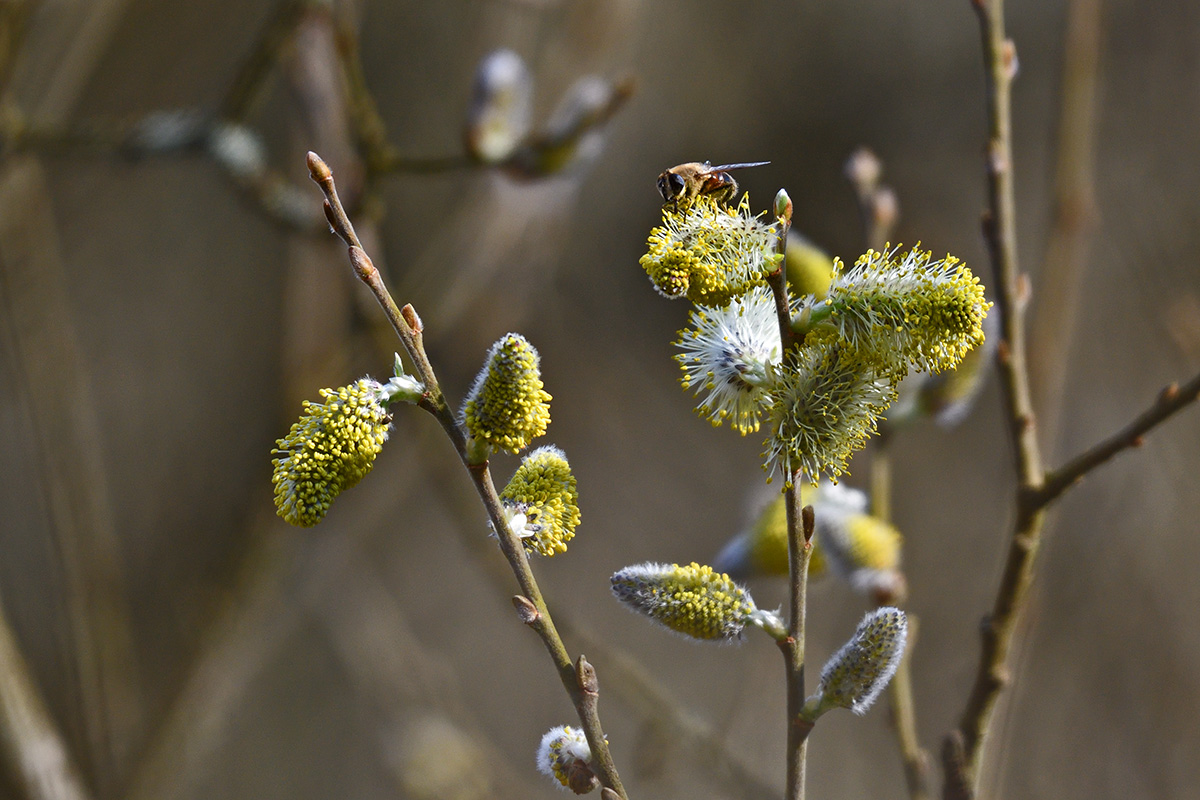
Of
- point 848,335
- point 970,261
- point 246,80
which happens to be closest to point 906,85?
point 970,261

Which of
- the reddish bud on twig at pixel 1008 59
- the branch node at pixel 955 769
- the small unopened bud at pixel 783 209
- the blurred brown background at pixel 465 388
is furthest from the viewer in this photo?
the blurred brown background at pixel 465 388

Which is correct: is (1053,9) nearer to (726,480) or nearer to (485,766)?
(726,480)

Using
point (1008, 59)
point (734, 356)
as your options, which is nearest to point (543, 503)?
point (734, 356)

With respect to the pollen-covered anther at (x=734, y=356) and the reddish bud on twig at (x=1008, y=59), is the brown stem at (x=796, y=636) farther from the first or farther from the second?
the reddish bud on twig at (x=1008, y=59)

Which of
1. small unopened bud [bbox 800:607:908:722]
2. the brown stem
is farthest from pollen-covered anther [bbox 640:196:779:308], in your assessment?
small unopened bud [bbox 800:607:908:722]

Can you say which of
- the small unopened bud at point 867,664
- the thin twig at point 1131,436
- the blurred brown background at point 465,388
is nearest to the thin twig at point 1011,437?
the thin twig at point 1131,436

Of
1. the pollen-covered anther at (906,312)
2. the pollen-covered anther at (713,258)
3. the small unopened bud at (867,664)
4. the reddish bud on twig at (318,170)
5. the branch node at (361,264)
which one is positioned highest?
the pollen-covered anther at (906,312)

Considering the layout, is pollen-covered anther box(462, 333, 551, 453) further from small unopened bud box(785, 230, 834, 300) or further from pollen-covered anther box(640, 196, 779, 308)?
small unopened bud box(785, 230, 834, 300)

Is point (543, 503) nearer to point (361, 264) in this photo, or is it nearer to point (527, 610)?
point (527, 610)
